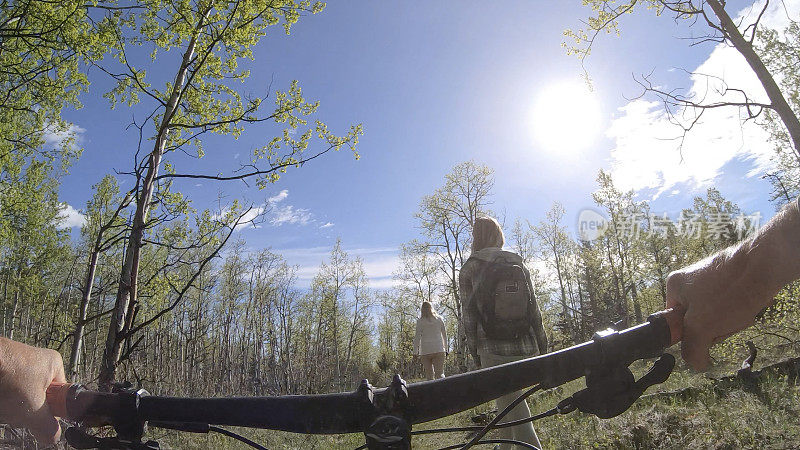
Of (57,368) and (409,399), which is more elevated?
(57,368)

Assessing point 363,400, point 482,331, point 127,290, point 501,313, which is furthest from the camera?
point 482,331

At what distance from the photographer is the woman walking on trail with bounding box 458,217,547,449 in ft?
13.1

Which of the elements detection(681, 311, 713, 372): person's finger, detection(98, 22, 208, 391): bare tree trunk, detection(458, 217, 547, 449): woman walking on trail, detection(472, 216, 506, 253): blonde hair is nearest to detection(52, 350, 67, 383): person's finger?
detection(681, 311, 713, 372): person's finger

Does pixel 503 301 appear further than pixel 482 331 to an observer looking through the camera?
No

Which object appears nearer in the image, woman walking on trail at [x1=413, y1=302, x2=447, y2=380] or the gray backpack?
the gray backpack

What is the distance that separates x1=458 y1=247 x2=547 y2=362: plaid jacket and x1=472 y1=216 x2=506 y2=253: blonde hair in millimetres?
181

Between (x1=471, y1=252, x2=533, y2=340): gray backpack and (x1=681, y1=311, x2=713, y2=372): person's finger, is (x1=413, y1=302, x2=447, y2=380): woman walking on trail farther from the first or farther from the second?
(x1=681, y1=311, x2=713, y2=372): person's finger

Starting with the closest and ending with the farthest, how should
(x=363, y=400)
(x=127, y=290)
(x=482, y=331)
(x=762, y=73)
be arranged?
(x=363, y=400) < (x=127, y=290) < (x=482, y=331) < (x=762, y=73)

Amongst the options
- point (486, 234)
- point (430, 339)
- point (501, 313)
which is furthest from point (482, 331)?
point (430, 339)

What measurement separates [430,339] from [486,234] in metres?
6.54

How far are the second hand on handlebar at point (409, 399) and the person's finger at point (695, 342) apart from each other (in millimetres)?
44

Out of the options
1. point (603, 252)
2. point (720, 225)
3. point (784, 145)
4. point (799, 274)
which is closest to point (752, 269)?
point (799, 274)

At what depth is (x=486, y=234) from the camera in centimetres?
450

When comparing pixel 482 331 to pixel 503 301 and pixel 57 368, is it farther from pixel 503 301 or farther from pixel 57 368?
pixel 57 368
